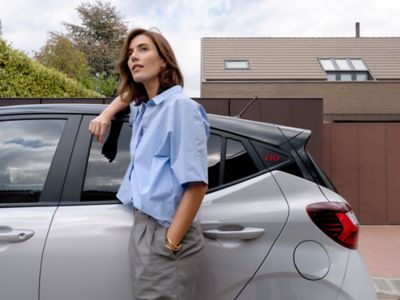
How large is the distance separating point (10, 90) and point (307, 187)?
5481mm

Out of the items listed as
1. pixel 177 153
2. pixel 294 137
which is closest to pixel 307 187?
pixel 294 137

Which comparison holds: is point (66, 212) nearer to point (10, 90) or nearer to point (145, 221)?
point (145, 221)

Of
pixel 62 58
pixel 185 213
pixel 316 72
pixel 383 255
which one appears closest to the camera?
pixel 185 213

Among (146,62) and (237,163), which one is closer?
(146,62)

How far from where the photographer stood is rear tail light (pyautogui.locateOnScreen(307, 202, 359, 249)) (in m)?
1.76

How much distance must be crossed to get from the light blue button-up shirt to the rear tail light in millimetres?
633

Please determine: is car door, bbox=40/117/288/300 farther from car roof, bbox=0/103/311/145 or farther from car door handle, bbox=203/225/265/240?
car roof, bbox=0/103/311/145

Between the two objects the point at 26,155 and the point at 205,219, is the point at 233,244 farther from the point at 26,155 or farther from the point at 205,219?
the point at 26,155

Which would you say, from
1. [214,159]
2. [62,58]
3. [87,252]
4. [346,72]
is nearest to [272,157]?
[214,159]

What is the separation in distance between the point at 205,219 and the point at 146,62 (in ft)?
2.36

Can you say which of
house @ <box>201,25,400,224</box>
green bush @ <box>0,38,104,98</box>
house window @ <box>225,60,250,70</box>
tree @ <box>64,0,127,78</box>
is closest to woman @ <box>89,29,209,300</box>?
green bush @ <box>0,38,104,98</box>

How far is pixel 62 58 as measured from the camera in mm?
23172

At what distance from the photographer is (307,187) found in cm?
A: 185

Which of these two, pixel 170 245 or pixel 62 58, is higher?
pixel 62 58
